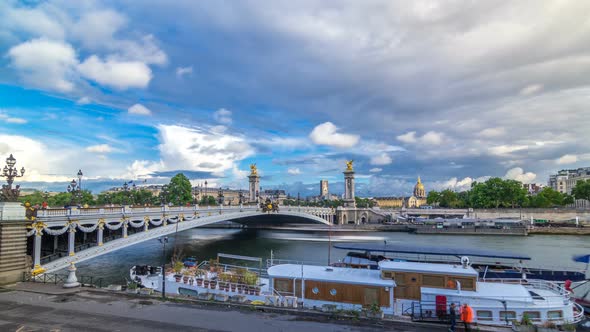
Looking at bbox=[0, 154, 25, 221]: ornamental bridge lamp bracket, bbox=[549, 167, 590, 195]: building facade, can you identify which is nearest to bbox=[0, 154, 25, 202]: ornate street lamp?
bbox=[0, 154, 25, 221]: ornamental bridge lamp bracket

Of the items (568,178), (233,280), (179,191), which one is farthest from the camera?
(568,178)

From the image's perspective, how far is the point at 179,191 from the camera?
252 feet

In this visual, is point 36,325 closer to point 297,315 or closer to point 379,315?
point 297,315

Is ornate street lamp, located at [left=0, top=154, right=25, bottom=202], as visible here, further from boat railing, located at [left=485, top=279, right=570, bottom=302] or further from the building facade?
the building facade

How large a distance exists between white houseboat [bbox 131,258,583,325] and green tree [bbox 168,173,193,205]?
61226 mm

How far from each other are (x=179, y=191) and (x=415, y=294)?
2620 inches

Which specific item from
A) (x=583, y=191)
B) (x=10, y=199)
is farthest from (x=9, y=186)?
(x=583, y=191)

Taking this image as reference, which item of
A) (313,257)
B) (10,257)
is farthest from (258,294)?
(313,257)

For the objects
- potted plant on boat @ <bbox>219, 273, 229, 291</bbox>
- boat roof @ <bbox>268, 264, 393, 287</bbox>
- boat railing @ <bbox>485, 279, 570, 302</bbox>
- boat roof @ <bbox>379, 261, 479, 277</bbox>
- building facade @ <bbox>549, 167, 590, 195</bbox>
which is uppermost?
building facade @ <bbox>549, 167, 590, 195</bbox>

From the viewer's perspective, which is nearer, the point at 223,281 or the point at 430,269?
the point at 430,269

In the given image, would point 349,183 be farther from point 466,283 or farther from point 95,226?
point 466,283

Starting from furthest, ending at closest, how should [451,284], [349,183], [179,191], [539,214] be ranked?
[349,183]
[539,214]
[179,191]
[451,284]

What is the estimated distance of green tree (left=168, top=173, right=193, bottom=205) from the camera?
76.8 meters

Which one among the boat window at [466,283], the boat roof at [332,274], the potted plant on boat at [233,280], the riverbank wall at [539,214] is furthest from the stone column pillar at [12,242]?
the riverbank wall at [539,214]
